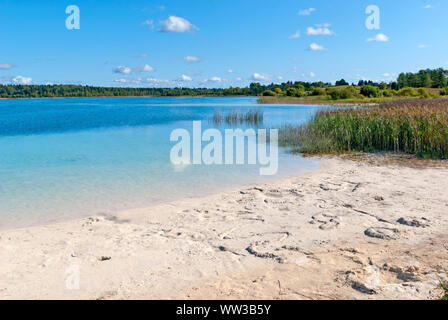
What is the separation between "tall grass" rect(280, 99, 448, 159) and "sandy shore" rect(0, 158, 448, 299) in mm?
4730

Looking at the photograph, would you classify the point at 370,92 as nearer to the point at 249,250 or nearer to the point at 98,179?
the point at 98,179

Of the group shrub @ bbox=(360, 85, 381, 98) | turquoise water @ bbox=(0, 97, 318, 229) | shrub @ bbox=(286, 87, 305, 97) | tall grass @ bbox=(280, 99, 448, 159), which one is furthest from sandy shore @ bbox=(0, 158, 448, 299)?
shrub @ bbox=(286, 87, 305, 97)

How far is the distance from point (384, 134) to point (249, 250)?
10113 millimetres

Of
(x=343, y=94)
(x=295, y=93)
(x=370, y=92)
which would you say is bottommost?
(x=343, y=94)

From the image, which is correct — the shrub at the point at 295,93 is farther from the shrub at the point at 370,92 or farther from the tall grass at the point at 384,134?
the tall grass at the point at 384,134

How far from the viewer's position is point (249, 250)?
15.5 ft

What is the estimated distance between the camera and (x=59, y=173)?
10.9m

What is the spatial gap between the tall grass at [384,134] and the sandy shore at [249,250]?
4.73 m

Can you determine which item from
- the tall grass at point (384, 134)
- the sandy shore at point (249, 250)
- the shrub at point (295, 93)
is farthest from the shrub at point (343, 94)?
the sandy shore at point (249, 250)

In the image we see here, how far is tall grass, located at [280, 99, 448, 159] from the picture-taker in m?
11.5

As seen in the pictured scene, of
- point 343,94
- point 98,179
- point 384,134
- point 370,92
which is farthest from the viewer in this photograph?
point 370,92

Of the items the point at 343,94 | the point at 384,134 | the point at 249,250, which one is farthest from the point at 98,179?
the point at 343,94

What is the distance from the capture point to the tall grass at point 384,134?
1146 centimetres
